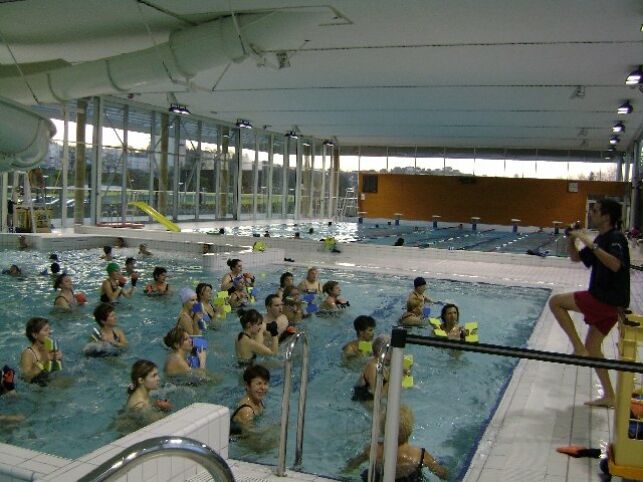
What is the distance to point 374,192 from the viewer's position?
3052 centimetres

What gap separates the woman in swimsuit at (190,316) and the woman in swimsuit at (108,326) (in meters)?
0.61

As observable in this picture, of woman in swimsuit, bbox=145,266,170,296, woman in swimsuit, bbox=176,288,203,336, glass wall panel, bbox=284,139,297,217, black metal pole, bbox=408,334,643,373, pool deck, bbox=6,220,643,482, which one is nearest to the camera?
black metal pole, bbox=408,334,643,373

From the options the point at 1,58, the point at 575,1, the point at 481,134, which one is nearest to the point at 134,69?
the point at 1,58

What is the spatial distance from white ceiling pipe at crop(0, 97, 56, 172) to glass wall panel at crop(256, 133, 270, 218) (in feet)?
58.9

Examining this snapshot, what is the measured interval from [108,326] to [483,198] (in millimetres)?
25084

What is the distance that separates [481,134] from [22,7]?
55.5ft

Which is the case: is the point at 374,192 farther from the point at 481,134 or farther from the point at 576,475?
the point at 576,475

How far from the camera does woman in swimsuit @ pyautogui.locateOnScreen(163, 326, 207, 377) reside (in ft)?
16.6

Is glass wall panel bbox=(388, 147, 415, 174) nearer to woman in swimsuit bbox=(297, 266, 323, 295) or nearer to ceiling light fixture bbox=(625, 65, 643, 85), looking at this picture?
ceiling light fixture bbox=(625, 65, 643, 85)

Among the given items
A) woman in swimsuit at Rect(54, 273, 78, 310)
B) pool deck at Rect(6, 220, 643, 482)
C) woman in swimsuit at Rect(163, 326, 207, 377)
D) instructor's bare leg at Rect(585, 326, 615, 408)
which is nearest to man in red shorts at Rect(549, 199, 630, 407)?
instructor's bare leg at Rect(585, 326, 615, 408)

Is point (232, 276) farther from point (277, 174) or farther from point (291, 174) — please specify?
point (291, 174)

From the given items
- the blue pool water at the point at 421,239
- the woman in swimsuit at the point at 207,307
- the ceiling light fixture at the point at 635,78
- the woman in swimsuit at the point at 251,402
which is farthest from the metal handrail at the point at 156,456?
the blue pool water at the point at 421,239

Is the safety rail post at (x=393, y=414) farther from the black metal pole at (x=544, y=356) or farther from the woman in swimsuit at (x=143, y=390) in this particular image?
the woman in swimsuit at (x=143, y=390)

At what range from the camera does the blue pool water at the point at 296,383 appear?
4055 mm
